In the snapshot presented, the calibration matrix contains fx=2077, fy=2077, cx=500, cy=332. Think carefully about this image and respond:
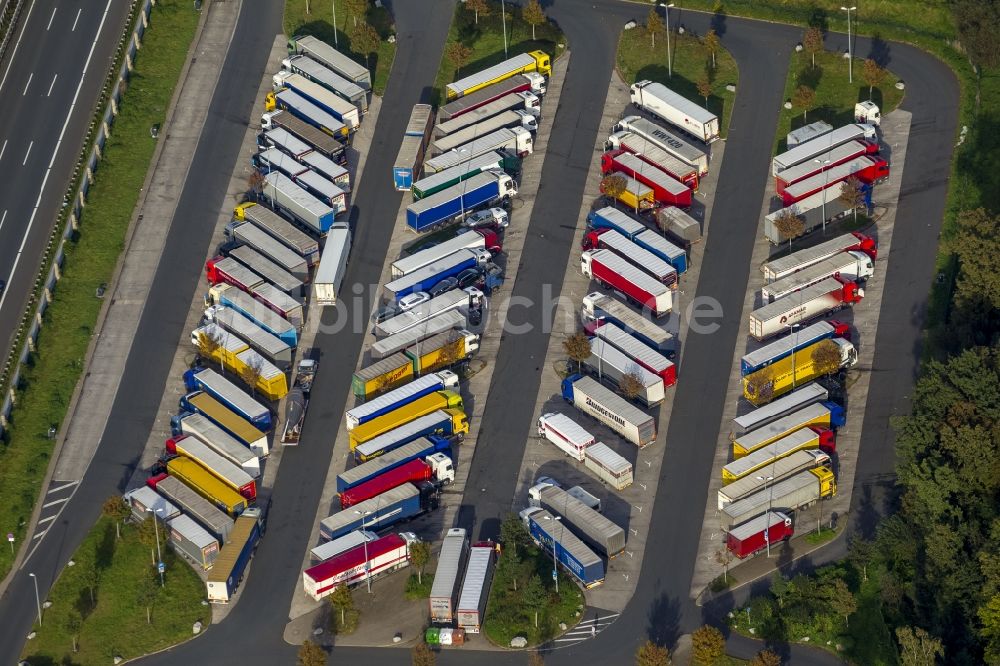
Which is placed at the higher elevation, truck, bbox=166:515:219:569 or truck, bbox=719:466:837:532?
truck, bbox=719:466:837:532

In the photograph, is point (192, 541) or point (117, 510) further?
point (117, 510)

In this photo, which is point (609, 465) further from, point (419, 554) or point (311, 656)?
point (311, 656)

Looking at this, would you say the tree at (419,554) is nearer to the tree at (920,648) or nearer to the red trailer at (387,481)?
the red trailer at (387,481)

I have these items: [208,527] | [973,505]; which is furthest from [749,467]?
[208,527]

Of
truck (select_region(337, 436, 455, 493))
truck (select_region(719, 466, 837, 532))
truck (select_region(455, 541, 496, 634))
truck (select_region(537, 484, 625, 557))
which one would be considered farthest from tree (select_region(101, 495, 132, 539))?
truck (select_region(719, 466, 837, 532))

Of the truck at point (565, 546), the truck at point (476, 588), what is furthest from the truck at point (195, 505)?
the truck at point (565, 546)

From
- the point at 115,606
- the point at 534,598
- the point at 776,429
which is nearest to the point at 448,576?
A: the point at 534,598

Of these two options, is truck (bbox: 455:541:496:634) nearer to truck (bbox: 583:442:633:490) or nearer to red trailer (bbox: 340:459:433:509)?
red trailer (bbox: 340:459:433:509)

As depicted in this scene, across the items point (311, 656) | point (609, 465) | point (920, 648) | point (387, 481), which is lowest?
point (311, 656)
